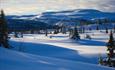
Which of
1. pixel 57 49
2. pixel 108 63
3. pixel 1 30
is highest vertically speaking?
pixel 1 30

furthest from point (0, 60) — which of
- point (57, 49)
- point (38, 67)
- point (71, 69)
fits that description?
point (57, 49)

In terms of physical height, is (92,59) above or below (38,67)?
below

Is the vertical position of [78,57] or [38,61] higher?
[38,61]

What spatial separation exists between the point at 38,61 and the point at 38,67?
167 cm

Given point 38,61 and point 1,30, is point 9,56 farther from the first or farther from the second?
point 1,30

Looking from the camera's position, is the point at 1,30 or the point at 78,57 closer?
the point at 1,30

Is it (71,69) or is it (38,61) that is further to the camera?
(38,61)

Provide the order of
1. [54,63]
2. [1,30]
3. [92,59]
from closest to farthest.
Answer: [54,63]
[1,30]
[92,59]

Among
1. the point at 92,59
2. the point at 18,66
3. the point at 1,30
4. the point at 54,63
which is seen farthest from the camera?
the point at 92,59

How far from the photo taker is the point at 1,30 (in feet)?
128

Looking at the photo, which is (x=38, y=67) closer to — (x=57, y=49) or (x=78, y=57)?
(x=78, y=57)

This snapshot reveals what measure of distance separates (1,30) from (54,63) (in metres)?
21.5

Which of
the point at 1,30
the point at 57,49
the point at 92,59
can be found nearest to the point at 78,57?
the point at 92,59

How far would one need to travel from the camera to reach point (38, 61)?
62.3ft
